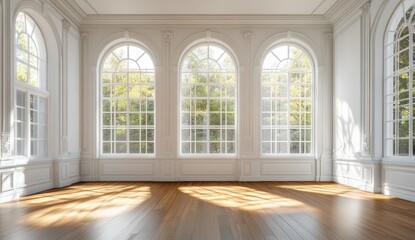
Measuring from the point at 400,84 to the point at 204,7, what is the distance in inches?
197

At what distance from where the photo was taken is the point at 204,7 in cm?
862

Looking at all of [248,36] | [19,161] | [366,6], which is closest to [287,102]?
[248,36]

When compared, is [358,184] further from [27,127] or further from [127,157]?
[27,127]

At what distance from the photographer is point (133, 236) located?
3.81 metres

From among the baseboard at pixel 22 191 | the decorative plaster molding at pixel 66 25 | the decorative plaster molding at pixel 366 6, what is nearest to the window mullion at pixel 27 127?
the baseboard at pixel 22 191

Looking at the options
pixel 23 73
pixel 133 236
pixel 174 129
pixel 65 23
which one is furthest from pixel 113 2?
pixel 133 236

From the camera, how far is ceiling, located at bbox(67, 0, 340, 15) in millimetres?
8312

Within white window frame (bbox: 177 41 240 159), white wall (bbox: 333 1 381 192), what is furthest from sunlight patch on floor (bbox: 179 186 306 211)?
white wall (bbox: 333 1 381 192)

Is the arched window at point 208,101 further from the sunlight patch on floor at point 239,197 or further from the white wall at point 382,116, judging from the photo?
the white wall at point 382,116

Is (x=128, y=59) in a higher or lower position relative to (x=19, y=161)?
higher

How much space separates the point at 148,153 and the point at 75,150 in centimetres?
199

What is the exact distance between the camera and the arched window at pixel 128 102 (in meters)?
9.55

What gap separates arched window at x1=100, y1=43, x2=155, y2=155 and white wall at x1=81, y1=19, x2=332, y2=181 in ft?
1.02

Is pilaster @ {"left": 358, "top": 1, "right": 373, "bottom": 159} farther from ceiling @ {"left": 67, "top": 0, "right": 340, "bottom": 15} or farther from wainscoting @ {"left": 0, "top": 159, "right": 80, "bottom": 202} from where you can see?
wainscoting @ {"left": 0, "top": 159, "right": 80, "bottom": 202}
